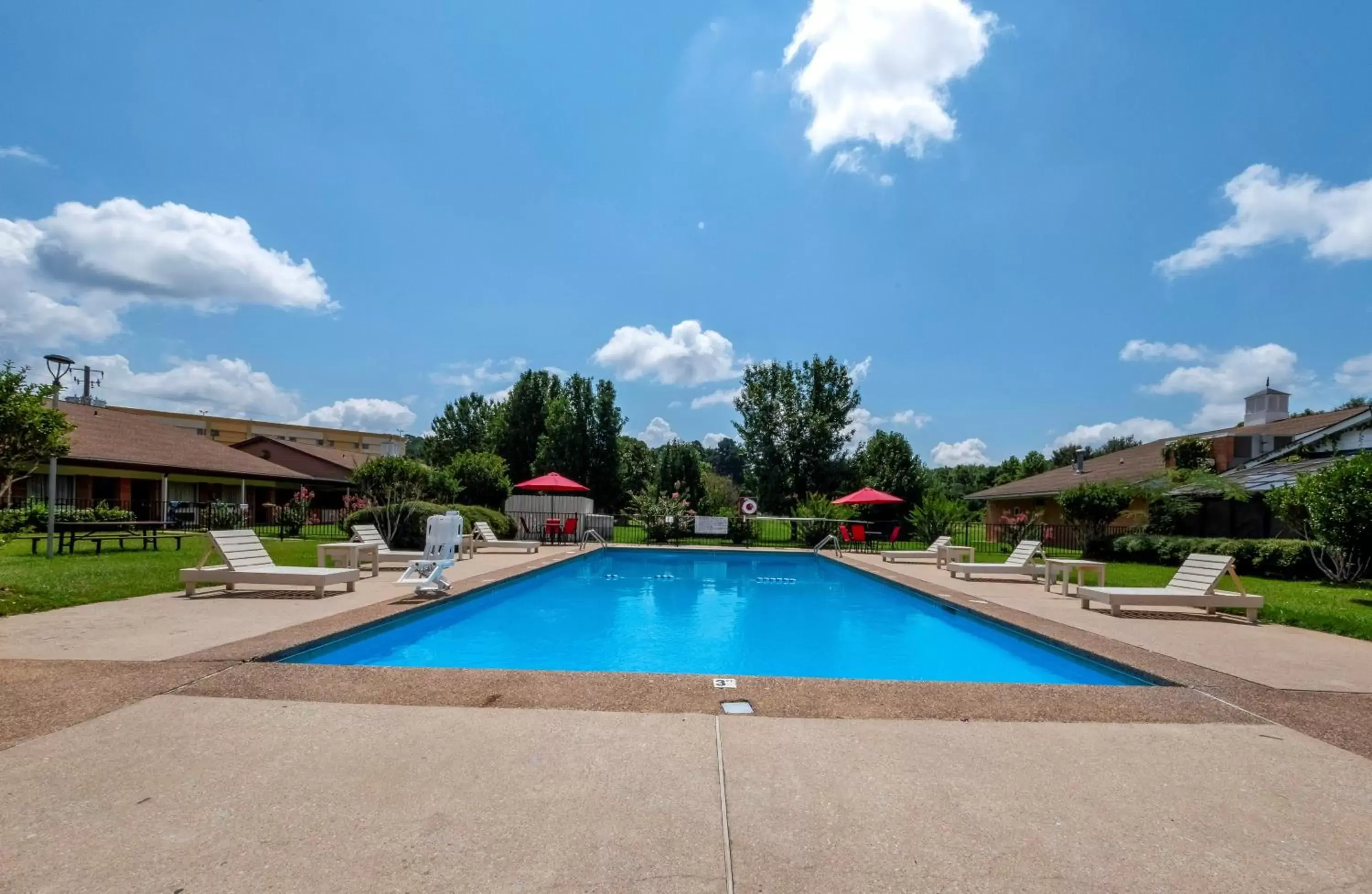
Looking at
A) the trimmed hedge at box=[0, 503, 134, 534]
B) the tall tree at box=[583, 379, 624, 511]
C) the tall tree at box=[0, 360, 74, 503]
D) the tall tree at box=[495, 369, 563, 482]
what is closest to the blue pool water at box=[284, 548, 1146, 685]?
the tall tree at box=[0, 360, 74, 503]

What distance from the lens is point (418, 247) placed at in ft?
49.6

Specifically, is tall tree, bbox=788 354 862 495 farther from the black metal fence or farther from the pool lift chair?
the pool lift chair

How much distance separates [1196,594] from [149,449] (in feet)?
98.2

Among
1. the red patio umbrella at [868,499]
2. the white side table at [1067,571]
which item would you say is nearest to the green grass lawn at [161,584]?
the white side table at [1067,571]

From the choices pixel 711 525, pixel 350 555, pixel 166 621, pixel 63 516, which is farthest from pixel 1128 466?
pixel 63 516

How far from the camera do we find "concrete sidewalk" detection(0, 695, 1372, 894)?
88.9 inches

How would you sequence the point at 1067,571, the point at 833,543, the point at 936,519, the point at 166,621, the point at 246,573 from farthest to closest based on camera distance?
the point at 936,519
the point at 833,543
the point at 1067,571
the point at 246,573
the point at 166,621

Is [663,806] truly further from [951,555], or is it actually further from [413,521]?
[413,521]

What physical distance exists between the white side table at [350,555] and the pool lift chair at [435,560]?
5.58ft

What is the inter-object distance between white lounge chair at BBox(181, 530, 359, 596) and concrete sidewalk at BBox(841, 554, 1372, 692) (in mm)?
9254

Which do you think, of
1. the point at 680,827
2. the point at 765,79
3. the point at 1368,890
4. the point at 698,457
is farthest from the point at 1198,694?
the point at 698,457

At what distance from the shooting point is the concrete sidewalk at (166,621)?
17.6 ft

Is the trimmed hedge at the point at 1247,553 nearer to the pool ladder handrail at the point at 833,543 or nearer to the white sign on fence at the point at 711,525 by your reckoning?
the pool ladder handrail at the point at 833,543

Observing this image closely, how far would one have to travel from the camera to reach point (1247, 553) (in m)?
13.1
